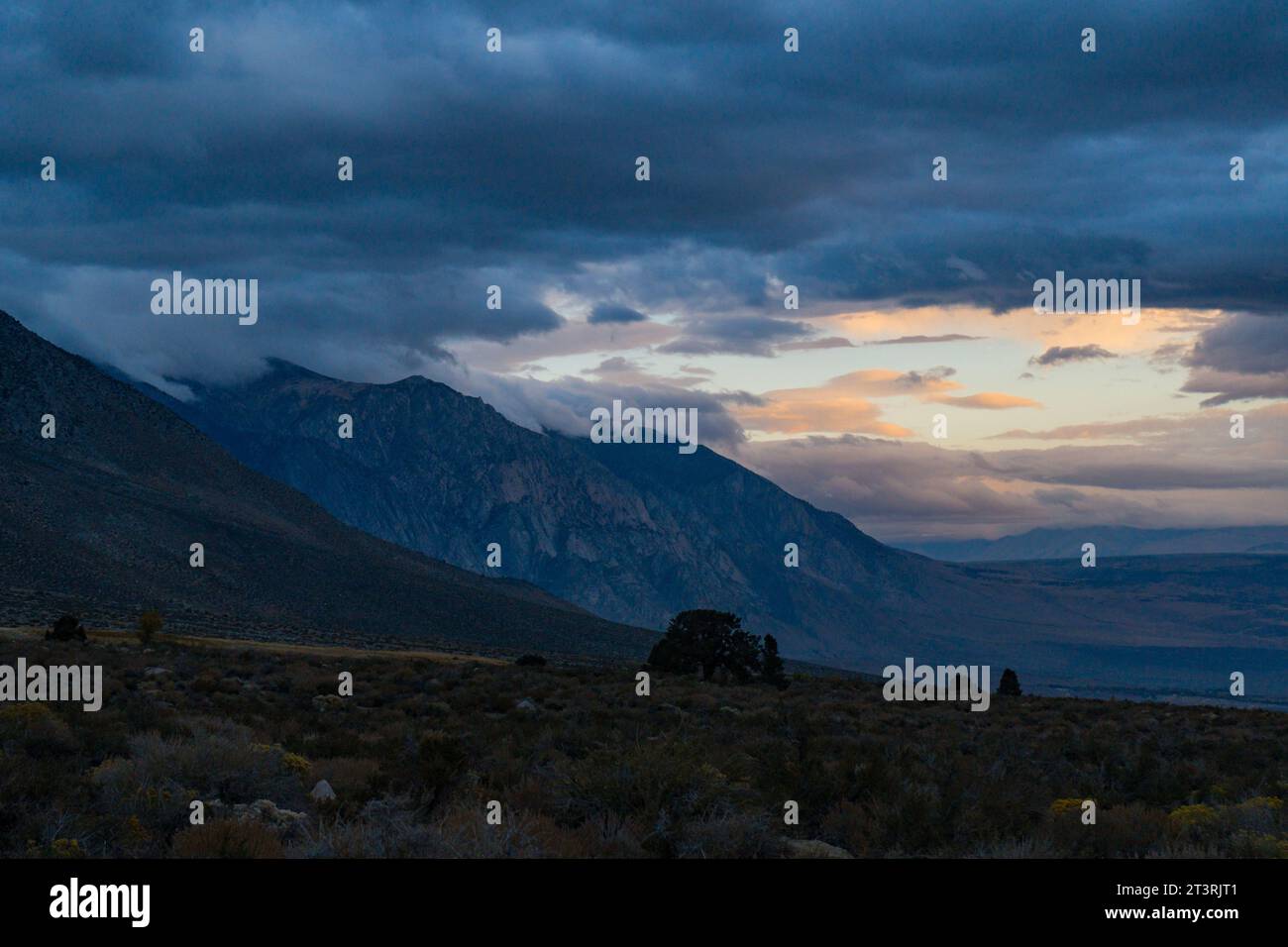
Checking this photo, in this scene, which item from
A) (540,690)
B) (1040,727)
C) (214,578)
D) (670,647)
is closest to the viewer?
(1040,727)

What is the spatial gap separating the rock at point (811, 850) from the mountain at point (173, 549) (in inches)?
3392

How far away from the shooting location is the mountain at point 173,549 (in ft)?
391

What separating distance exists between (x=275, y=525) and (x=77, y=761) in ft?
562

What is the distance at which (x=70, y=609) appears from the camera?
317 feet

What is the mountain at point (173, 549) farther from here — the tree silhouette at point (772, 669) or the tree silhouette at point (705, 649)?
the tree silhouette at point (772, 669)

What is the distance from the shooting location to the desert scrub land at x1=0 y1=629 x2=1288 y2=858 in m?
12.0

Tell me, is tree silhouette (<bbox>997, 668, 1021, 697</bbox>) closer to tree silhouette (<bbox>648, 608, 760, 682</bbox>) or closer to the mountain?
tree silhouette (<bbox>648, 608, 760, 682</bbox>)

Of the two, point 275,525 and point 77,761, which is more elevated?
point 275,525

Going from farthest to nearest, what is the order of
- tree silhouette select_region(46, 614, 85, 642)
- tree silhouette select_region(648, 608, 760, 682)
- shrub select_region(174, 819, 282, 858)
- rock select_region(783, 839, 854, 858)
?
tree silhouette select_region(648, 608, 760, 682) → tree silhouette select_region(46, 614, 85, 642) → rock select_region(783, 839, 854, 858) → shrub select_region(174, 819, 282, 858)

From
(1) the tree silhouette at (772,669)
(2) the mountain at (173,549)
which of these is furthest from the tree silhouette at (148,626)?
(2) the mountain at (173,549)

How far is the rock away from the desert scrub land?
57 mm

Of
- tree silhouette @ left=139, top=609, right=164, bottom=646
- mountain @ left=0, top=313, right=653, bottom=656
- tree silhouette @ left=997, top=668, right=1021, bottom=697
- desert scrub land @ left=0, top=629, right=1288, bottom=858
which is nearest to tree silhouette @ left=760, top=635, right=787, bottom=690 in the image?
tree silhouette @ left=997, top=668, right=1021, bottom=697
